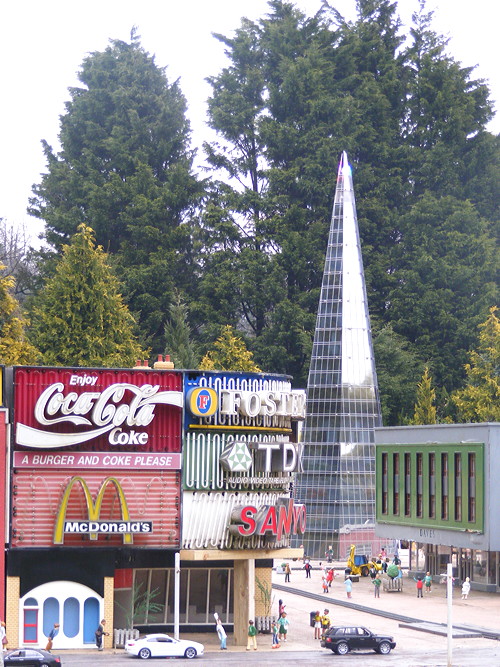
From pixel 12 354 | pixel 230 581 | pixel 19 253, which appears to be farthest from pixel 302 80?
pixel 230 581

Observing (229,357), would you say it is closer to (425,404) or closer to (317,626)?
(425,404)

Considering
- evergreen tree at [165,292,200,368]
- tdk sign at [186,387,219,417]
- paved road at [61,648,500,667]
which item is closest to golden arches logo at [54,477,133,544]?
tdk sign at [186,387,219,417]

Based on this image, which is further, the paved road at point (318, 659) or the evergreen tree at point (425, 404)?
the evergreen tree at point (425, 404)

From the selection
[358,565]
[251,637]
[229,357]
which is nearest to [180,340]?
[229,357]

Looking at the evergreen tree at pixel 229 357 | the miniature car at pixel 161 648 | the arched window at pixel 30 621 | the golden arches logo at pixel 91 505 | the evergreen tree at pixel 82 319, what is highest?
the evergreen tree at pixel 82 319

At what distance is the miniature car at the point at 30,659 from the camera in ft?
149

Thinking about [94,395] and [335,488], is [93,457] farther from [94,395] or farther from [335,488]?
[335,488]

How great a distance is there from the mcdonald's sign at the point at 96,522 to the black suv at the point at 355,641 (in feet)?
28.0

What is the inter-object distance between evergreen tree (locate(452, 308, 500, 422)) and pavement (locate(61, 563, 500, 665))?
2605 centimetres

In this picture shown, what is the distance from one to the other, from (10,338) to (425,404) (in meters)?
39.2

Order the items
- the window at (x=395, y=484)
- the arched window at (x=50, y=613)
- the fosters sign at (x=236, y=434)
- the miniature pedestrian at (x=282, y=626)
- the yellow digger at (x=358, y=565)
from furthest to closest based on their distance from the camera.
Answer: the window at (x=395, y=484) < the yellow digger at (x=358, y=565) < the miniature pedestrian at (x=282, y=626) < the fosters sign at (x=236, y=434) < the arched window at (x=50, y=613)

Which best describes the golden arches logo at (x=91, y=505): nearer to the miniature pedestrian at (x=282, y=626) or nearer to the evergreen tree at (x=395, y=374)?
the miniature pedestrian at (x=282, y=626)

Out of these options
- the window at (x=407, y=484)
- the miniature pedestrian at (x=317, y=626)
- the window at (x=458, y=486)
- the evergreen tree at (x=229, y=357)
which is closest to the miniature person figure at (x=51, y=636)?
the miniature pedestrian at (x=317, y=626)

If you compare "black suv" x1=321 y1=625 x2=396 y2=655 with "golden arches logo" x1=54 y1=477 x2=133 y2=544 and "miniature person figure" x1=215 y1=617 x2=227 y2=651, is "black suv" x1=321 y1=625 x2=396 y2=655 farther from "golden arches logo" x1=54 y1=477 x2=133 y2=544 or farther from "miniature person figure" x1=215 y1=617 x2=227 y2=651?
"golden arches logo" x1=54 y1=477 x2=133 y2=544
